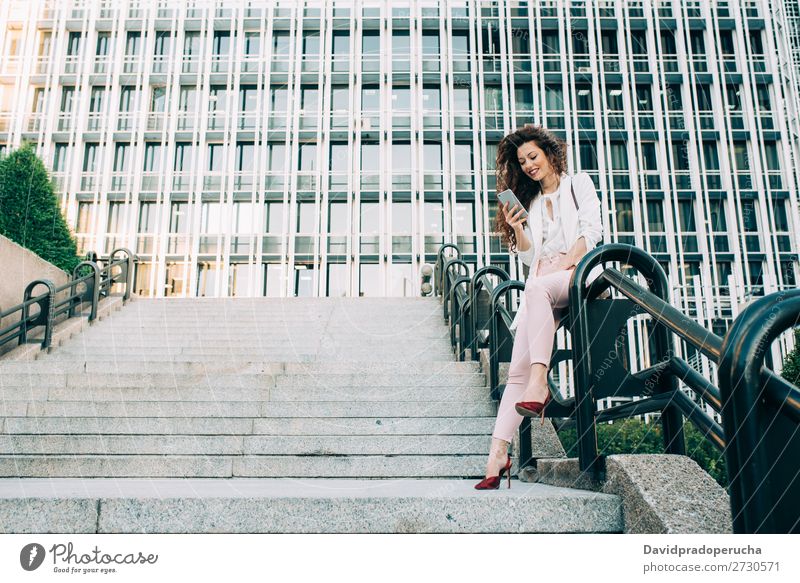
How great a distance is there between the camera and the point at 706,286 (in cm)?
2417

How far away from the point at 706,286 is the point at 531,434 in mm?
22801

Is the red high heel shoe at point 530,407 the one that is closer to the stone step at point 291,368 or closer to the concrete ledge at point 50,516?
the concrete ledge at point 50,516

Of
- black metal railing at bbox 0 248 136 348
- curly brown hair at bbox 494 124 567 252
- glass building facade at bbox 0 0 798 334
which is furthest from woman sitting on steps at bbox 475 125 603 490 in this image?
glass building facade at bbox 0 0 798 334

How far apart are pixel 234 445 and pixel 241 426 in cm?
21

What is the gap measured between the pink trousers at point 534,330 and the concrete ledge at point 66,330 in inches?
221

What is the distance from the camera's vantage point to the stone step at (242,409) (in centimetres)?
444

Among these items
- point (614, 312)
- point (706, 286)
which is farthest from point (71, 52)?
point (614, 312)

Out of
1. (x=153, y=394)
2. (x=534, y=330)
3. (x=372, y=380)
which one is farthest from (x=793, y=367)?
(x=153, y=394)

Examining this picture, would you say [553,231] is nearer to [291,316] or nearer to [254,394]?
[254,394]

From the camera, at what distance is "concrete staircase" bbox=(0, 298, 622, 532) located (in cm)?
223

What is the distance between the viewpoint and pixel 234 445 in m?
4.05

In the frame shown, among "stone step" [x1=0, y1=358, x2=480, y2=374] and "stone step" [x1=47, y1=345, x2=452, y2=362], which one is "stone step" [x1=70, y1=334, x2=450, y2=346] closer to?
"stone step" [x1=47, y1=345, x2=452, y2=362]

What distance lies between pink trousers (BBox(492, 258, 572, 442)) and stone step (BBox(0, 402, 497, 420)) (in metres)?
1.55
